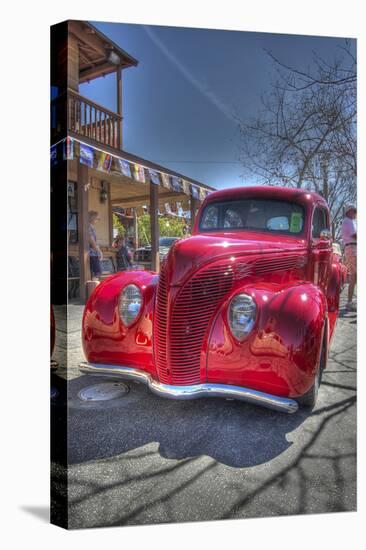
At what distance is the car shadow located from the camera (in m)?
2.26

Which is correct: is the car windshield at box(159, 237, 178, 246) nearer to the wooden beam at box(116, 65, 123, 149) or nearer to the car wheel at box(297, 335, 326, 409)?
the wooden beam at box(116, 65, 123, 149)

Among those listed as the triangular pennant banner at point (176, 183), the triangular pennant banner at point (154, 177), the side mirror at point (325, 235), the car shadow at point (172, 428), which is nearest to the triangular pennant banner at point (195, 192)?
the triangular pennant banner at point (176, 183)

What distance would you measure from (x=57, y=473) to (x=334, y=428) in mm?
1623

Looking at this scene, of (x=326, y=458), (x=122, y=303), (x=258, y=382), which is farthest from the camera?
(x=122, y=303)

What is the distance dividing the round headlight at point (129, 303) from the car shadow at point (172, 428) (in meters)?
0.48

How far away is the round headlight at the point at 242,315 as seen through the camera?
2363mm

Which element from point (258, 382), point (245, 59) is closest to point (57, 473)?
point (258, 382)

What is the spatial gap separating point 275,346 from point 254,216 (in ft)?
2.85

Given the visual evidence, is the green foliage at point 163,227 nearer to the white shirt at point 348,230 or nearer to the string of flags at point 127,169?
the string of flags at point 127,169

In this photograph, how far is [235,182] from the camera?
2533 mm

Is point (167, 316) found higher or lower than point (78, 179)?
lower

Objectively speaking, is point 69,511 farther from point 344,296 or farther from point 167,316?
point 344,296

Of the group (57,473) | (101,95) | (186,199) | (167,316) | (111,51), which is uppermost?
(111,51)

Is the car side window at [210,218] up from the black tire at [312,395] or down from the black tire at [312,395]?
up
